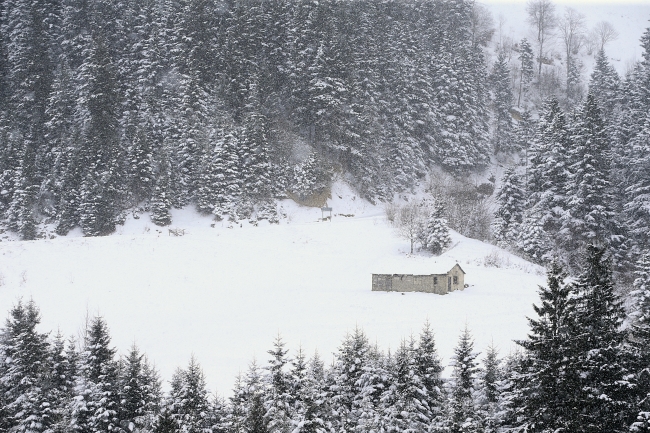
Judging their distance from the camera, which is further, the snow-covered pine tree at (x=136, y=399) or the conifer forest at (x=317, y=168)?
the snow-covered pine tree at (x=136, y=399)

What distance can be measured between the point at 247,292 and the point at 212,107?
1325 inches

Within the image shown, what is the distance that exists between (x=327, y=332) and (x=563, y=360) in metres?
17.2

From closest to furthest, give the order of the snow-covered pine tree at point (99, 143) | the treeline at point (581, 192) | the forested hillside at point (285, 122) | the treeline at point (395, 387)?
the treeline at point (395, 387)
the treeline at point (581, 192)
the forested hillside at point (285, 122)
the snow-covered pine tree at point (99, 143)

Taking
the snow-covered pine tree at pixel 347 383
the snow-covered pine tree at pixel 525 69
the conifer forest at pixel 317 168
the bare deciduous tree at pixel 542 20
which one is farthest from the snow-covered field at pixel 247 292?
the bare deciduous tree at pixel 542 20

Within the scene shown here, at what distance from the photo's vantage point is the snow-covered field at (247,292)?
104ft

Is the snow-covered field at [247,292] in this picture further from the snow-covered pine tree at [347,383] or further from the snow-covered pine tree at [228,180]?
the snow-covered pine tree at [347,383]

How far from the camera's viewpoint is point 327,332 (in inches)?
1282

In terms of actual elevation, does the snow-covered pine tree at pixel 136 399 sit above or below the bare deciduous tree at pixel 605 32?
below

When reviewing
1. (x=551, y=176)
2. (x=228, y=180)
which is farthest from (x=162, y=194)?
(x=551, y=176)

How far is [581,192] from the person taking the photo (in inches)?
2045

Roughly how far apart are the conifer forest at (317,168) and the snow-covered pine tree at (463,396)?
0.08m

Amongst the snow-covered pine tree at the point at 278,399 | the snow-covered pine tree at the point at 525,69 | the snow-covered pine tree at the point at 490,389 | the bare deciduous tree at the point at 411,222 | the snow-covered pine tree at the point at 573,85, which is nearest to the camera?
the snow-covered pine tree at the point at 490,389

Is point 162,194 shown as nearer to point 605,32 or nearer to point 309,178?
point 309,178

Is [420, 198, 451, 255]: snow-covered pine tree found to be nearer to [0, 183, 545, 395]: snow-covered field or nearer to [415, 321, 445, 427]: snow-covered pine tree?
[0, 183, 545, 395]: snow-covered field
